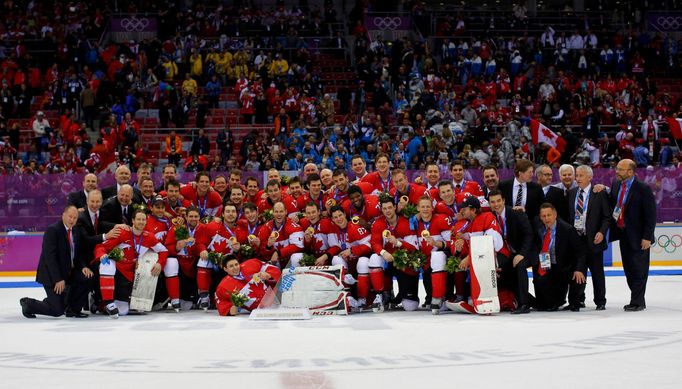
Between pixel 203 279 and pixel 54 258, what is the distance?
1865 mm

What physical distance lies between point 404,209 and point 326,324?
76.6 inches

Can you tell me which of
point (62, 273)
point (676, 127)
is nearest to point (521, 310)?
point (62, 273)

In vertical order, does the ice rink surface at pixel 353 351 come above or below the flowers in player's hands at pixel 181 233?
below

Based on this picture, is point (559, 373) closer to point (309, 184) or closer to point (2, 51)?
point (309, 184)

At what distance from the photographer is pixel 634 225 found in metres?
11.6

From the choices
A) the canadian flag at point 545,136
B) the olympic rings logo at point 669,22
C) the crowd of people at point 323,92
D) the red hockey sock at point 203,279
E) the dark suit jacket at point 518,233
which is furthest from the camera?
the olympic rings logo at point 669,22

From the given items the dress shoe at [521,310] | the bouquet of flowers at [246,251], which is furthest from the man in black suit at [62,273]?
the dress shoe at [521,310]

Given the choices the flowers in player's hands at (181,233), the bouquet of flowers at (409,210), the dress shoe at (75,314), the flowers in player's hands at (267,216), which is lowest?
the dress shoe at (75,314)

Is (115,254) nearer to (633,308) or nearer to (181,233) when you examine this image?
(181,233)

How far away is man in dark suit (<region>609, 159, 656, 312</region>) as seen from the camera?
37.7 feet

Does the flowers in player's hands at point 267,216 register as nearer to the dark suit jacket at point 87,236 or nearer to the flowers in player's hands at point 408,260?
the flowers in player's hands at point 408,260

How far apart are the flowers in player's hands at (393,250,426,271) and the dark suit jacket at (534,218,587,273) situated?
1.33 metres

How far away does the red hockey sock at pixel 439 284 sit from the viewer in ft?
38.1

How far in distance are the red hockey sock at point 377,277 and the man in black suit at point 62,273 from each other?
3.30 meters
